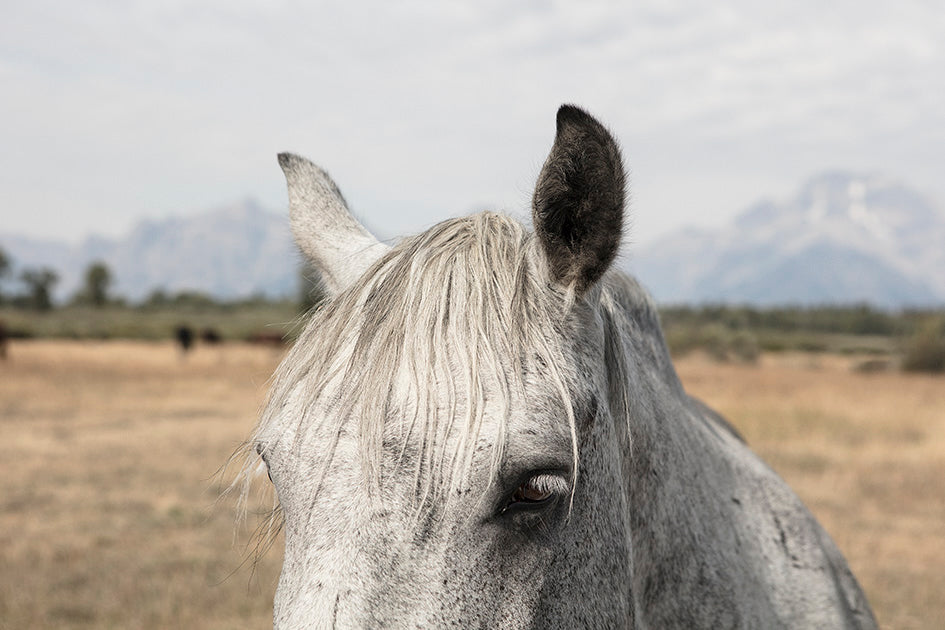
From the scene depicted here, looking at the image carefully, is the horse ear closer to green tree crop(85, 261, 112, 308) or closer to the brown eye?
the brown eye

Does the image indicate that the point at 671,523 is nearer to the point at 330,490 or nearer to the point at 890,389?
the point at 330,490

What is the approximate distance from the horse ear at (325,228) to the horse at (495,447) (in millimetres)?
37

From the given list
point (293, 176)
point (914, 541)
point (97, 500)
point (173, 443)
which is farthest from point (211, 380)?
point (293, 176)

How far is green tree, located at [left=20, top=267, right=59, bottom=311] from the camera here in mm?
64125

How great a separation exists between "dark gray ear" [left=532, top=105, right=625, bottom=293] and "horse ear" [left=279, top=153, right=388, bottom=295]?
2.26ft

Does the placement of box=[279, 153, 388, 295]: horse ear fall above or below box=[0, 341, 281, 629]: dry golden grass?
above

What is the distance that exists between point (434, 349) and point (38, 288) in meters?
75.5

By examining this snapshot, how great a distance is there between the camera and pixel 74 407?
18.9 metres

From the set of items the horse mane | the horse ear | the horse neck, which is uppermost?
the horse ear

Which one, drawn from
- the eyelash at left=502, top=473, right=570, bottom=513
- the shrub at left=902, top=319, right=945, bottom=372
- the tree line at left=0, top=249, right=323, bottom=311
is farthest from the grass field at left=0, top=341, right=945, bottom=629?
the tree line at left=0, top=249, right=323, bottom=311

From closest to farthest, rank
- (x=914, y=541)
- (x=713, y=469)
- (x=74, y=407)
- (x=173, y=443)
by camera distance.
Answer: (x=713, y=469), (x=914, y=541), (x=173, y=443), (x=74, y=407)

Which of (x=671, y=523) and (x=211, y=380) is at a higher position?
(x=671, y=523)

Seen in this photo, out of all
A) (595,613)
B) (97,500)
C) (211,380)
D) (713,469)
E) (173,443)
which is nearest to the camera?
(595,613)

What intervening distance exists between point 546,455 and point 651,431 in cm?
68
